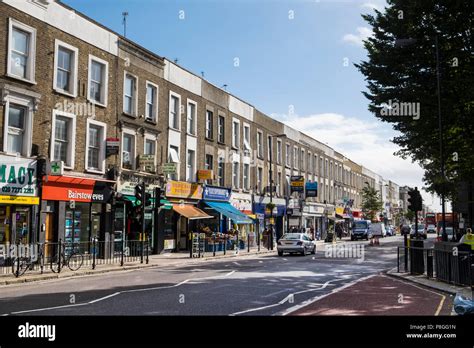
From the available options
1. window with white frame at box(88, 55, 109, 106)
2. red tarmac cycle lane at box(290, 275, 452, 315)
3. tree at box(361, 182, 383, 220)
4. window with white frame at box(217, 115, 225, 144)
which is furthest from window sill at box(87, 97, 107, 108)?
tree at box(361, 182, 383, 220)

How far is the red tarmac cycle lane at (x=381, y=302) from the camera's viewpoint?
30.5 ft

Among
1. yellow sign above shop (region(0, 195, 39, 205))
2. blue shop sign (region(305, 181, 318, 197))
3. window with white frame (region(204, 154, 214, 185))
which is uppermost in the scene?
window with white frame (region(204, 154, 214, 185))

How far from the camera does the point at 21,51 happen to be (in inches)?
780

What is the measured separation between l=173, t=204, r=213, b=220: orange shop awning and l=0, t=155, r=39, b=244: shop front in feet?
35.4

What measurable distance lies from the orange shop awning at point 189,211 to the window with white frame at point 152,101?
5.77 m

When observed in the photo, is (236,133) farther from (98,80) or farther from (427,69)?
(427,69)

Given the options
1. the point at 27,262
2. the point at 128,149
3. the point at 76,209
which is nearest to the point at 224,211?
the point at 128,149

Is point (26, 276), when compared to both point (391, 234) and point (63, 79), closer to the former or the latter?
point (63, 79)

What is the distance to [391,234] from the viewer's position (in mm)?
84250

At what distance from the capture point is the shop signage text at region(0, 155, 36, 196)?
18.4 metres

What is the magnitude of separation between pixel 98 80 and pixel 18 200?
8.12 m

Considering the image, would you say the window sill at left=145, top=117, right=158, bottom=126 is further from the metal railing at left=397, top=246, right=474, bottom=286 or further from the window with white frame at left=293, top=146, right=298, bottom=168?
the window with white frame at left=293, top=146, right=298, bottom=168
